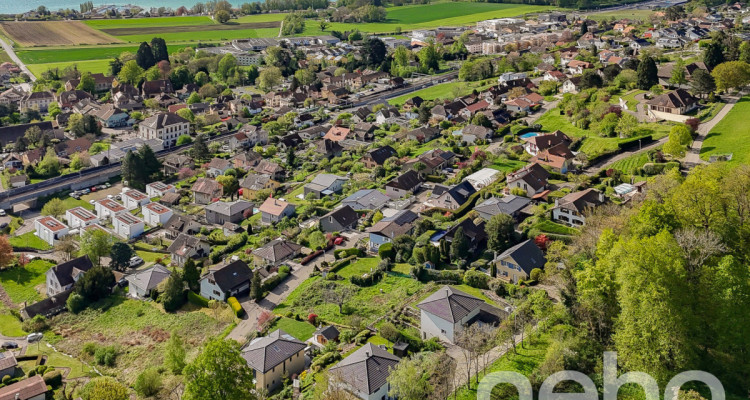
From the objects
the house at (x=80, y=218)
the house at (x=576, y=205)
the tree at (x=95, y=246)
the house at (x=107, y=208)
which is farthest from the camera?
the house at (x=107, y=208)

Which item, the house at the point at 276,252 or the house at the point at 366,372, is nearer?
the house at the point at 366,372

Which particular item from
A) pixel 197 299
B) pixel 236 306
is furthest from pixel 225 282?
pixel 236 306

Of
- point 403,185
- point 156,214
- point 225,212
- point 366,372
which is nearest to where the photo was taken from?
point 366,372

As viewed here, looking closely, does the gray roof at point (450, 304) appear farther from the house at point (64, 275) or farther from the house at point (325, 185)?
the house at point (64, 275)

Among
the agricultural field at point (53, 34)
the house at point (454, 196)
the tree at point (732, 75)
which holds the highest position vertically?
the agricultural field at point (53, 34)

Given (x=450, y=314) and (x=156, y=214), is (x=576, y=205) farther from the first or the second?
(x=156, y=214)

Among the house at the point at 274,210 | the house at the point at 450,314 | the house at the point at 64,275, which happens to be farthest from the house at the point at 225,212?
the house at the point at 450,314
